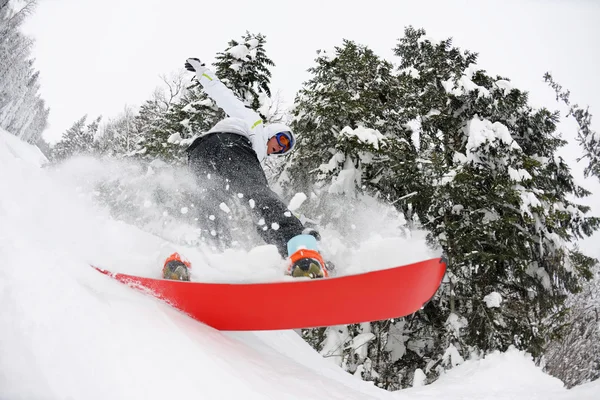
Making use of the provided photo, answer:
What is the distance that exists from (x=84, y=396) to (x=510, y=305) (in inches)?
277

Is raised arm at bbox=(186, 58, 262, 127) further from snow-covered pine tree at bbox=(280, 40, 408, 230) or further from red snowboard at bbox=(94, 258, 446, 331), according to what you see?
snow-covered pine tree at bbox=(280, 40, 408, 230)

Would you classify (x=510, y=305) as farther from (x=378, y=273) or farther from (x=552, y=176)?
(x=378, y=273)

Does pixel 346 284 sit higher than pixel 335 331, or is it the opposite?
pixel 335 331

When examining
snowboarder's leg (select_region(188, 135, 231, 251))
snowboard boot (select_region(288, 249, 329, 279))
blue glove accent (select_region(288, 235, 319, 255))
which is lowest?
snowboard boot (select_region(288, 249, 329, 279))

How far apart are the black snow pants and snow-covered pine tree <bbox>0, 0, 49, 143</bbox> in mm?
27167

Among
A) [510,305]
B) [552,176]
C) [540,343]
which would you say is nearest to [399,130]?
[552,176]

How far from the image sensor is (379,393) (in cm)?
233

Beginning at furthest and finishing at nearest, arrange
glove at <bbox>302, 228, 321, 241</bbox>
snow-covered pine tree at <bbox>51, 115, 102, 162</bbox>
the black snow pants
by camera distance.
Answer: snow-covered pine tree at <bbox>51, 115, 102, 162</bbox> → the black snow pants → glove at <bbox>302, 228, 321, 241</bbox>

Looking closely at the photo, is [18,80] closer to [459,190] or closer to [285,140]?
[285,140]

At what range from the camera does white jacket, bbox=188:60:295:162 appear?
3.21 meters

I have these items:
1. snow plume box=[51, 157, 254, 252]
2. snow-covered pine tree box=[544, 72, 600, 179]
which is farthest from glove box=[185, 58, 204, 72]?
snow-covered pine tree box=[544, 72, 600, 179]

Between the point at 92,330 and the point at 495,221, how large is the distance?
6.04 metres

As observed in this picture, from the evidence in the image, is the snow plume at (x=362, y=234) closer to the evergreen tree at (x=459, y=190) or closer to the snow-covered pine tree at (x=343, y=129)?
the snow-covered pine tree at (x=343, y=129)

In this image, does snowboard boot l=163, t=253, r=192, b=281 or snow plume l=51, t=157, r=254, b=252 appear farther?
snow plume l=51, t=157, r=254, b=252
